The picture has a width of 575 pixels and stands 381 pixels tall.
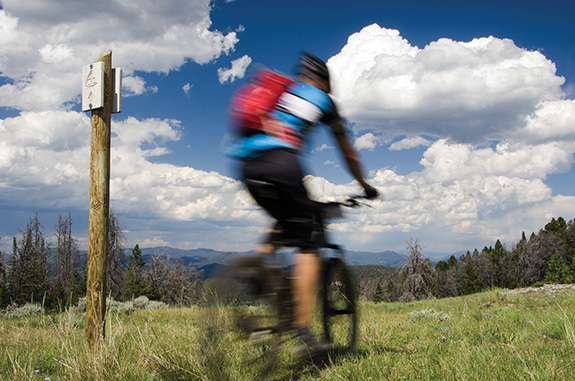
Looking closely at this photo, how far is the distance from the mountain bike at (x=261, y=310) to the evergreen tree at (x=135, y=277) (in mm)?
44081

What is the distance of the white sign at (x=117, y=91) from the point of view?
4.40 m

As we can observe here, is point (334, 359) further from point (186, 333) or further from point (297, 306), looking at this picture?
point (186, 333)

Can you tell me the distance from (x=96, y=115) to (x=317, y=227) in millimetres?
Result: 3179

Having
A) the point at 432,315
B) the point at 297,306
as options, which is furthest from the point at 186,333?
the point at 432,315

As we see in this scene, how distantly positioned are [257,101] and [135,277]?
5383 centimetres

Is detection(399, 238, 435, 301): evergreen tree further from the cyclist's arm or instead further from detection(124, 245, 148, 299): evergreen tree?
the cyclist's arm

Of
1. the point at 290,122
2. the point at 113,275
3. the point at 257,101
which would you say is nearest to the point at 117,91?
the point at 257,101

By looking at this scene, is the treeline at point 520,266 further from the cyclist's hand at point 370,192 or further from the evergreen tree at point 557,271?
the cyclist's hand at point 370,192

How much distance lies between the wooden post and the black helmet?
2776 mm

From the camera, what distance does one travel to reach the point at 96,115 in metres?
4.32

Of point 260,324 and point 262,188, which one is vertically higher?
point 262,188

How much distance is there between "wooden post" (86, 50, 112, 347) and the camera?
4.15m

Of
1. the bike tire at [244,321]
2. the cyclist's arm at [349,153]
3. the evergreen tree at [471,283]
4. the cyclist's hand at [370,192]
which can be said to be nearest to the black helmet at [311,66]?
the cyclist's arm at [349,153]

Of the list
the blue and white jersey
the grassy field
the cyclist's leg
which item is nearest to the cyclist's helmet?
the blue and white jersey
